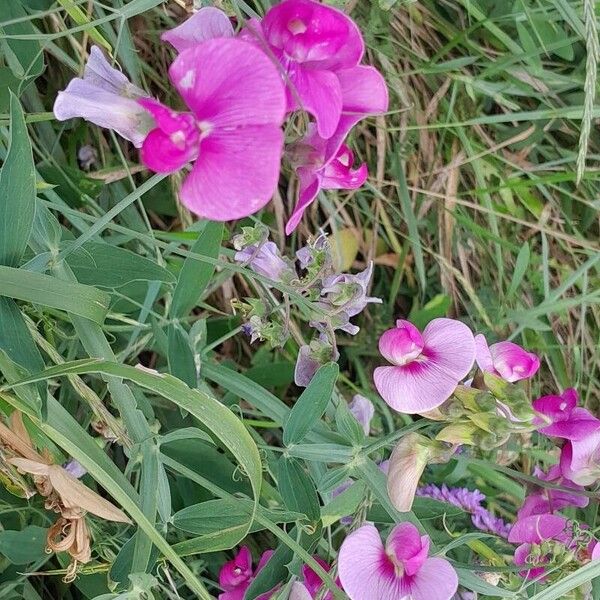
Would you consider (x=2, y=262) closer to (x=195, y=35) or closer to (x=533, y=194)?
(x=195, y=35)

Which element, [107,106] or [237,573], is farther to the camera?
[237,573]

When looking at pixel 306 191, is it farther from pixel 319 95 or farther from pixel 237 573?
pixel 237 573

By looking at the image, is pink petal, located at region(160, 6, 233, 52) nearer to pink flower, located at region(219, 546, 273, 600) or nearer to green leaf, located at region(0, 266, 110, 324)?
green leaf, located at region(0, 266, 110, 324)

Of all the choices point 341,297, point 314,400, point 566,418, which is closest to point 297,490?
point 314,400

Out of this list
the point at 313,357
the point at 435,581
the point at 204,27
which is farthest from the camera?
the point at 313,357

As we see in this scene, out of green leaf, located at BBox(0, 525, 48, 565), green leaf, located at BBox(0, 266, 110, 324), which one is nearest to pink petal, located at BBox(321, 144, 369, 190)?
green leaf, located at BBox(0, 266, 110, 324)

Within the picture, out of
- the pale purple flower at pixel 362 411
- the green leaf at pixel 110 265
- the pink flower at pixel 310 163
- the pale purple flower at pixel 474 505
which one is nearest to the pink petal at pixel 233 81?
the pink flower at pixel 310 163

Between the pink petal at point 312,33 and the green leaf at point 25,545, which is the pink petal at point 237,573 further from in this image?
the pink petal at point 312,33
